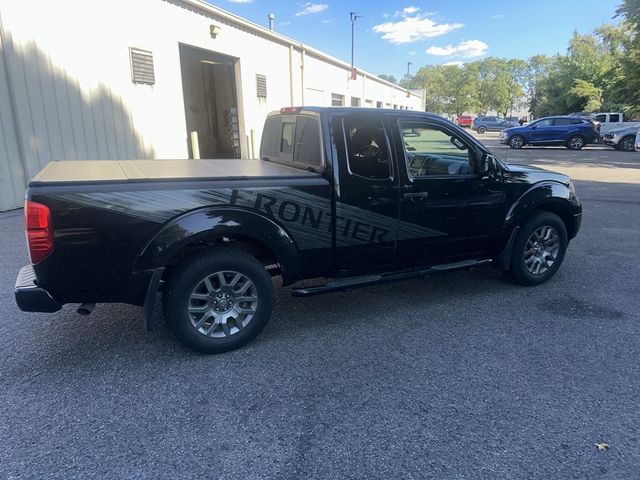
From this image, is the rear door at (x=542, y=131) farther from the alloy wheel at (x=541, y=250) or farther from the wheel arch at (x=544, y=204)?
the alloy wheel at (x=541, y=250)

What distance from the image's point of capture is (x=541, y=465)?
2.31m

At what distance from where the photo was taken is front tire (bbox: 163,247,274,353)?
3.20 meters

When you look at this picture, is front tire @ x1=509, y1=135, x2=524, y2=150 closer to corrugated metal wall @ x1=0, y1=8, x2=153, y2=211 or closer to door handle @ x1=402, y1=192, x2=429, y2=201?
corrugated metal wall @ x1=0, y1=8, x2=153, y2=211

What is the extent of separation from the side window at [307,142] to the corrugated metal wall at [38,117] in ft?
20.4

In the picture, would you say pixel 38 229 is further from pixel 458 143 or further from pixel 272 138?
pixel 458 143

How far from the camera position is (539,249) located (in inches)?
187

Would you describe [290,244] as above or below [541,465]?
above

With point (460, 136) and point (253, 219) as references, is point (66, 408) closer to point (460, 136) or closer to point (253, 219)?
point (253, 219)

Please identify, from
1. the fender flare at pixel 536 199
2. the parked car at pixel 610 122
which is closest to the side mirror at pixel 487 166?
the fender flare at pixel 536 199

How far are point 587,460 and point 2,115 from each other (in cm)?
909

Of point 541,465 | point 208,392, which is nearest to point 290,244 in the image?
point 208,392

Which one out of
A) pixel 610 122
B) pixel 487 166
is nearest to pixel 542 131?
pixel 610 122

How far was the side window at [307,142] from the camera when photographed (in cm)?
372

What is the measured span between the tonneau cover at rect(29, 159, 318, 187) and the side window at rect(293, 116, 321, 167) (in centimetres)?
12
